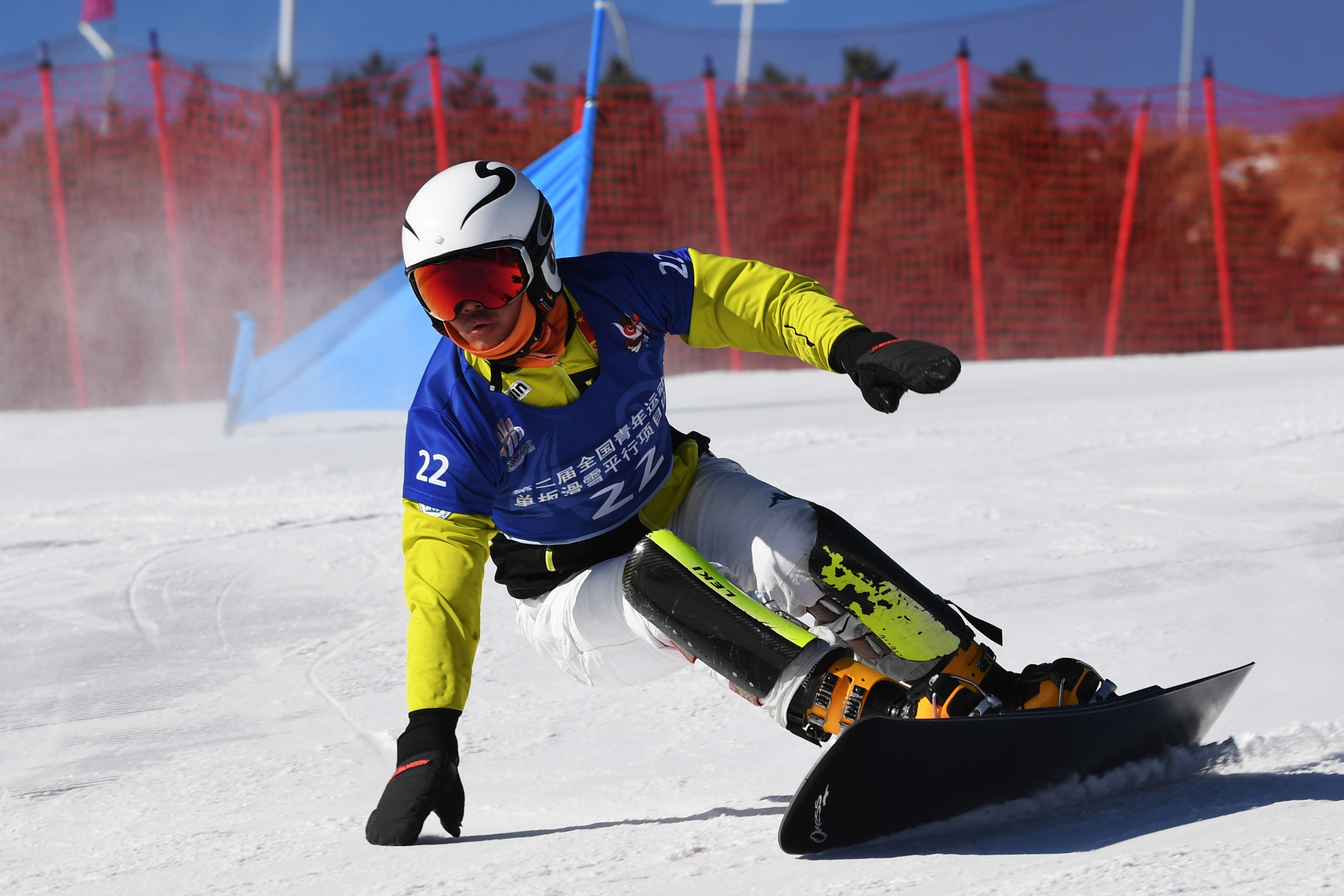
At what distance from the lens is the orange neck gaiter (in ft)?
8.34

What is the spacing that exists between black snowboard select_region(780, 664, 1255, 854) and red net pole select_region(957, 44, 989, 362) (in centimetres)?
1043

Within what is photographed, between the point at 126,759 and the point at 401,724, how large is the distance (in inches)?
28.8

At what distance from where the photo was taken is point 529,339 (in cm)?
257

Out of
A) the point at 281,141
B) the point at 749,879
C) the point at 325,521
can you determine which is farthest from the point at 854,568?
the point at 281,141

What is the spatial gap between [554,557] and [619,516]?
18cm

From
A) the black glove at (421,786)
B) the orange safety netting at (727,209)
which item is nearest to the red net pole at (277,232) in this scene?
the orange safety netting at (727,209)

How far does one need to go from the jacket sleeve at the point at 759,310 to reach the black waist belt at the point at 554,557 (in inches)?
18.8

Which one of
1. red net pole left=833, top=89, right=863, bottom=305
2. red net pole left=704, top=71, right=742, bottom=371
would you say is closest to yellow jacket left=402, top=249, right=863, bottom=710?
red net pole left=704, top=71, right=742, bottom=371

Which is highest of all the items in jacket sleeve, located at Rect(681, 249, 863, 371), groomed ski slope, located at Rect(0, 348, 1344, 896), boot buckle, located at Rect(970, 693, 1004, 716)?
jacket sleeve, located at Rect(681, 249, 863, 371)

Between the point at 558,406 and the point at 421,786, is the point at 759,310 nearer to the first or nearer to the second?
the point at 558,406

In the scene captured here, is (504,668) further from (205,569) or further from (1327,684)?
(1327,684)

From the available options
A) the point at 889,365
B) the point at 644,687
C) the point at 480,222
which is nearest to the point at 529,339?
the point at 480,222

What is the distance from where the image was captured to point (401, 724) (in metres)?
3.40

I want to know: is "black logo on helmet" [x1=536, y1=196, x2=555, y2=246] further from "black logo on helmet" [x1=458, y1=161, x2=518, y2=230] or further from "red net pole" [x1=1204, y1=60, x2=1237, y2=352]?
"red net pole" [x1=1204, y1=60, x2=1237, y2=352]
